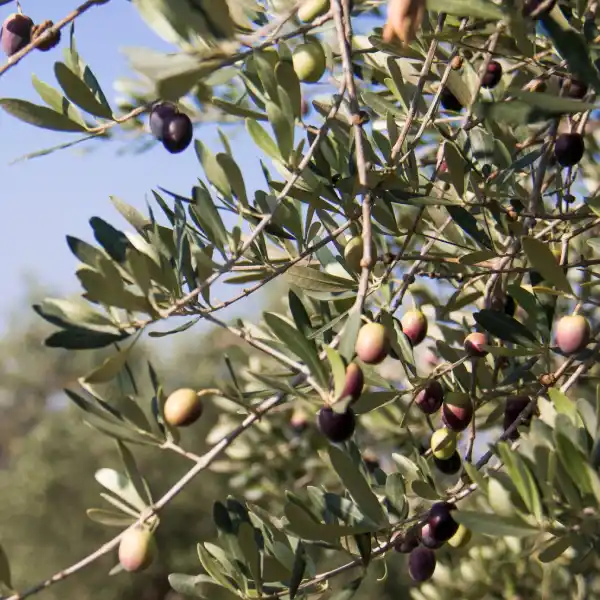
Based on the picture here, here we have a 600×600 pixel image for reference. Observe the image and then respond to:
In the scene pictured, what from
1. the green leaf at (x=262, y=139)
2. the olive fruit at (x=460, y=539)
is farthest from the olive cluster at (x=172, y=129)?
the olive fruit at (x=460, y=539)

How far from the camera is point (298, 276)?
0.97 metres

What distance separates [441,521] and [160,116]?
1.79 feet

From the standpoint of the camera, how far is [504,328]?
0.95 m

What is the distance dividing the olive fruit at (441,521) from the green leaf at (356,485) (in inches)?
4.0

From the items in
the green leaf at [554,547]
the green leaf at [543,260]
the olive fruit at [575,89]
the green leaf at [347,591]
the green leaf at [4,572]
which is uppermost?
the green leaf at [4,572]

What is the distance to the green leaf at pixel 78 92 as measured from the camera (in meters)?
0.78

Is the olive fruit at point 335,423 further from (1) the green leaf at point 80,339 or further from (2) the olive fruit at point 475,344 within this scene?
(2) the olive fruit at point 475,344

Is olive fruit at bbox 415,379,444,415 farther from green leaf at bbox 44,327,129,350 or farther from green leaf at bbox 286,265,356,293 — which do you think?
green leaf at bbox 44,327,129,350

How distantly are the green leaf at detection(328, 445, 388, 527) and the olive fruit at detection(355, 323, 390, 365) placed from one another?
9 cm

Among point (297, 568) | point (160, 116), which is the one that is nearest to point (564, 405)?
point (297, 568)

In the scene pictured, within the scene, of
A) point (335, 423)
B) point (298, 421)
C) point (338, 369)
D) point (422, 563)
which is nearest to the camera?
point (338, 369)

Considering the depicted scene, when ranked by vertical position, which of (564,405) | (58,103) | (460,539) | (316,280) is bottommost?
(460,539)

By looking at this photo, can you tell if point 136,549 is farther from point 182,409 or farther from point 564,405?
point 564,405

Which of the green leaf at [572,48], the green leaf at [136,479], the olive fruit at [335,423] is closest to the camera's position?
the green leaf at [572,48]
